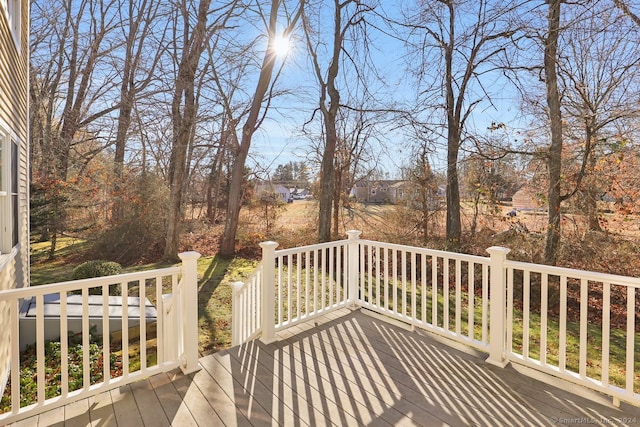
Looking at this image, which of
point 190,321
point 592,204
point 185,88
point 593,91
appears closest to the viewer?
point 190,321

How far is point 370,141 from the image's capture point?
10102mm

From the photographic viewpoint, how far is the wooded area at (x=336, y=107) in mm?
6109

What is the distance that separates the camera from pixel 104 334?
2.35 metres

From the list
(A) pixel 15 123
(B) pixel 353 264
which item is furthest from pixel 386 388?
(A) pixel 15 123

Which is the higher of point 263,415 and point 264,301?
point 264,301

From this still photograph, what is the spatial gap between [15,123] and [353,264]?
450 centimetres

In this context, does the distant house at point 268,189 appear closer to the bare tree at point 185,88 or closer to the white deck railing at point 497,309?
the bare tree at point 185,88

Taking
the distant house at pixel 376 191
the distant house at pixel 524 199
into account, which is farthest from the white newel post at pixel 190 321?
the distant house at pixel 376 191

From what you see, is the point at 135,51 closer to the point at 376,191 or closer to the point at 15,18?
the point at 15,18

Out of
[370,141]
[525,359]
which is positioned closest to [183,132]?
[370,141]

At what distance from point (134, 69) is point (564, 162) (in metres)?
12.4

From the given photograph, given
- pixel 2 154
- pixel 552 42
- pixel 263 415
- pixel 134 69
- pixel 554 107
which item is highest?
pixel 134 69

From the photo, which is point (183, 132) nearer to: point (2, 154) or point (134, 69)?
point (134, 69)

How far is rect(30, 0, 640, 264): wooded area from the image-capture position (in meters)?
6.11
